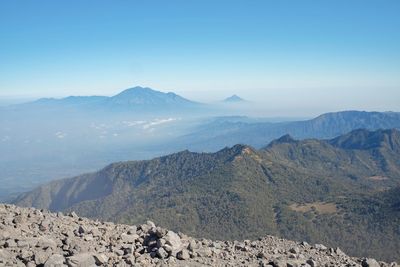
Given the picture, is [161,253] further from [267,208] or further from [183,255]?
[267,208]

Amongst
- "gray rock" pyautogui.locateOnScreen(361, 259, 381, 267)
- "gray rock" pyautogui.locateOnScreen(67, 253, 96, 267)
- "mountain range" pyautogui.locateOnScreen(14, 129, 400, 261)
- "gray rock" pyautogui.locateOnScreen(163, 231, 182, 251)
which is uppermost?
"gray rock" pyautogui.locateOnScreen(67, 253, 96, 267)

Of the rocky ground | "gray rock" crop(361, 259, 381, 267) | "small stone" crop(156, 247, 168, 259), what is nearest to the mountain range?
"gray rock" crop(361, 259, 381, 267)

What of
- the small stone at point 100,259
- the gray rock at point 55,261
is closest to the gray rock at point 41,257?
the gray rock at point 55,261

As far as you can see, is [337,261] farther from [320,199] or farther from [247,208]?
[320,199]

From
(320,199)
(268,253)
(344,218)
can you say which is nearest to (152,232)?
(268,253)

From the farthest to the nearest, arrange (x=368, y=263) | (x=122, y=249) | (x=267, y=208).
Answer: (x=267, y=208) → (x=368, y=263) → (x=122, y=249)

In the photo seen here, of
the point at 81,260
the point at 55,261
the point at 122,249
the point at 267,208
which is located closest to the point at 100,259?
the point at 81,260

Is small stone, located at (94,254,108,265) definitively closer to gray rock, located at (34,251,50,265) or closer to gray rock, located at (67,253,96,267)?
gray rock, located at (67,253,96,267)

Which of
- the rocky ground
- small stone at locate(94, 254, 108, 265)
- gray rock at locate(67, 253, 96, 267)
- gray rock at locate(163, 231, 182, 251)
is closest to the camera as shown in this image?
gray rock at locate(67, 253, 96, 267)

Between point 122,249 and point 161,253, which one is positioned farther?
point 122,249

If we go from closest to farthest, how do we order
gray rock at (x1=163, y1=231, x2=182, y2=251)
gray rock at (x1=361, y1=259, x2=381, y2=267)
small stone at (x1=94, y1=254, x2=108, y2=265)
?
small stone at (x1=94, y1=254, x2=108, y2=265) → gray rock at (x1=163, y1=231, x2=182, y2=251) → gray rock at (x1=361, y1=259, x2=381, y2=267)
